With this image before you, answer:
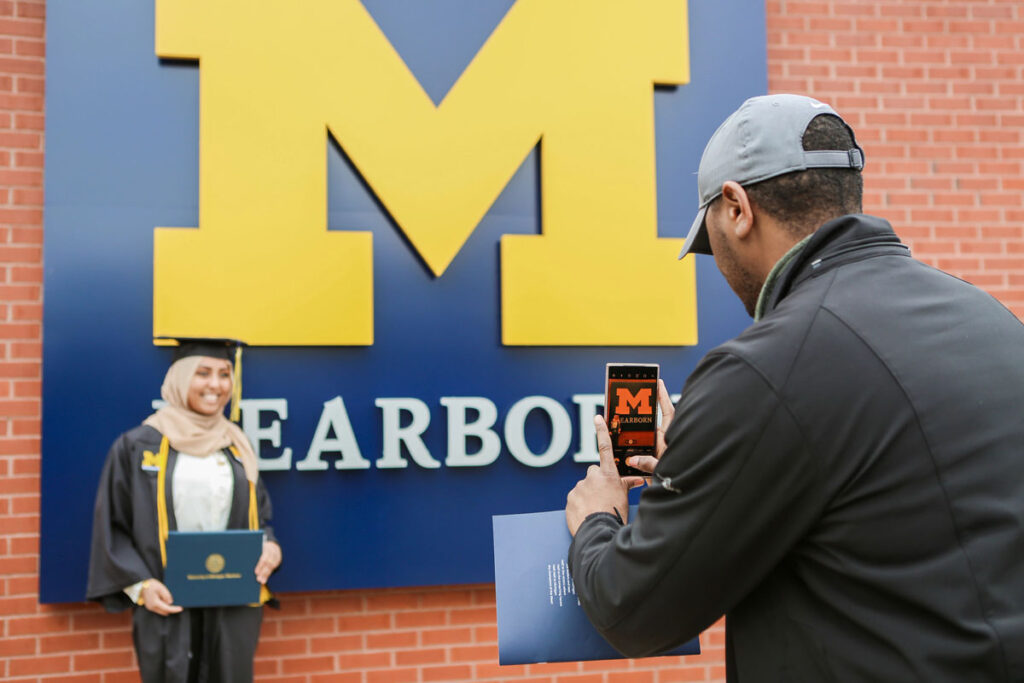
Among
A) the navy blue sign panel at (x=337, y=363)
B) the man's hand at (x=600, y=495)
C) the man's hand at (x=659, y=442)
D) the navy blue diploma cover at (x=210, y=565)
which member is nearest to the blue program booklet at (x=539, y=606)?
the man's hand at (x=600, y=495)

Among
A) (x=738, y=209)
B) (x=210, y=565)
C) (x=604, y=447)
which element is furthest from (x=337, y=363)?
(x=738, y=209)

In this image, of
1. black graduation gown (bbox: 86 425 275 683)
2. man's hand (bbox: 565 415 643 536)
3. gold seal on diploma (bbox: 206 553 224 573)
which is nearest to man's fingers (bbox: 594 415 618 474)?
man's hand (bbox: 565 415 643 536)

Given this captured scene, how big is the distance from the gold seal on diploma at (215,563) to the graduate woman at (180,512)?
0.17m

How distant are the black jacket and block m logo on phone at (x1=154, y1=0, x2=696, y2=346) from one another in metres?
2.57

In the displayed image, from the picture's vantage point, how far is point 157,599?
112 inches

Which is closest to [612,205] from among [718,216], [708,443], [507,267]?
[507,267]

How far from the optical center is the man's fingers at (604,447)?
126 centimetres

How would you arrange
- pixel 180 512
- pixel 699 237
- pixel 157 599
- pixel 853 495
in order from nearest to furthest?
pixel 853 495 < pixel 699 237 < pixel 157 599 < pixel 180 512

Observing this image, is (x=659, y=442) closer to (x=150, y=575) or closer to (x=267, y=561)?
(x=267, y=561)

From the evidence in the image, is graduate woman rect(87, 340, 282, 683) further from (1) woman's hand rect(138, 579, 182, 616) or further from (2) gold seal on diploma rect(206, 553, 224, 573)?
(2) gold seal on diploma rect(206, 553, 224, 573)

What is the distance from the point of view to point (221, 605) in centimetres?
290

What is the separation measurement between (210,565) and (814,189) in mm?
2514

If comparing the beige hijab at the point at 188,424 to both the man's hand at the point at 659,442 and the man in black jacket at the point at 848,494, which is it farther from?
the man in black jacket at the point at 848,494

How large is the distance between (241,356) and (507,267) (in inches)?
47.2
